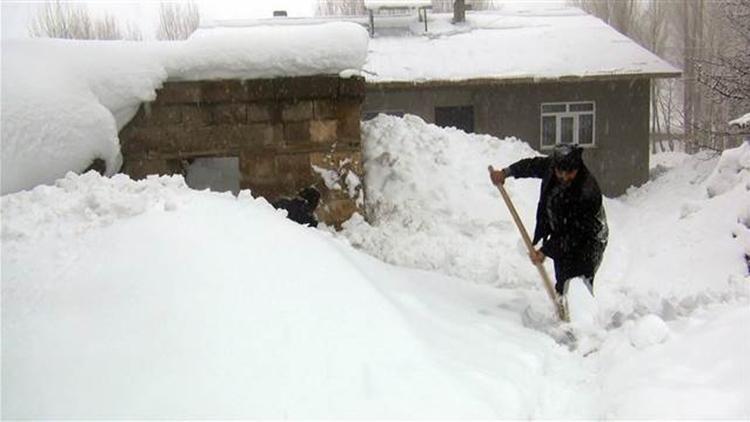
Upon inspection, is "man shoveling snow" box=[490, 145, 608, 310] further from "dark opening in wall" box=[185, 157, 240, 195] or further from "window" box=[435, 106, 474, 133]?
"window" box=[435, 106, 474, 133]

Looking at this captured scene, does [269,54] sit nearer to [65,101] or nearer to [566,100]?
[65,101]

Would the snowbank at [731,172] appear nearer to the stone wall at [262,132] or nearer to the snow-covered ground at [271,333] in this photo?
the snow-covered ground at [271,333]

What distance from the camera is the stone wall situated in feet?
22.4

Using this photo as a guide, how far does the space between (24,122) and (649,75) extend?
42.6ft

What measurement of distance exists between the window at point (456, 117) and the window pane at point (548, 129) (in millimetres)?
1742

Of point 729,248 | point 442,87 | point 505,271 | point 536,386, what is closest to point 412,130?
point 505,271

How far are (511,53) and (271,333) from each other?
46.0 feet

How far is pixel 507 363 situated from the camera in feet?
13.1

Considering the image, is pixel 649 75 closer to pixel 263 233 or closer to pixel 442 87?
pixel 442 87

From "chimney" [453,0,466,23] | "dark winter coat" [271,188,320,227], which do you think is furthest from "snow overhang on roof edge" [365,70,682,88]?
"dark winter coat" [271,188,320,227]

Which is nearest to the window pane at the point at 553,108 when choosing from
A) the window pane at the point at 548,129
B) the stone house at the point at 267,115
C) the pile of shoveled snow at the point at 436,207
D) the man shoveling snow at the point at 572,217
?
the window pane at the point at 548,129

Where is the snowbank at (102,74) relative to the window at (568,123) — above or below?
above

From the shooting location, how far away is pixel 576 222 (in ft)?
16.7

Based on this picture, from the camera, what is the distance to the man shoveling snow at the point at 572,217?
4980mm
